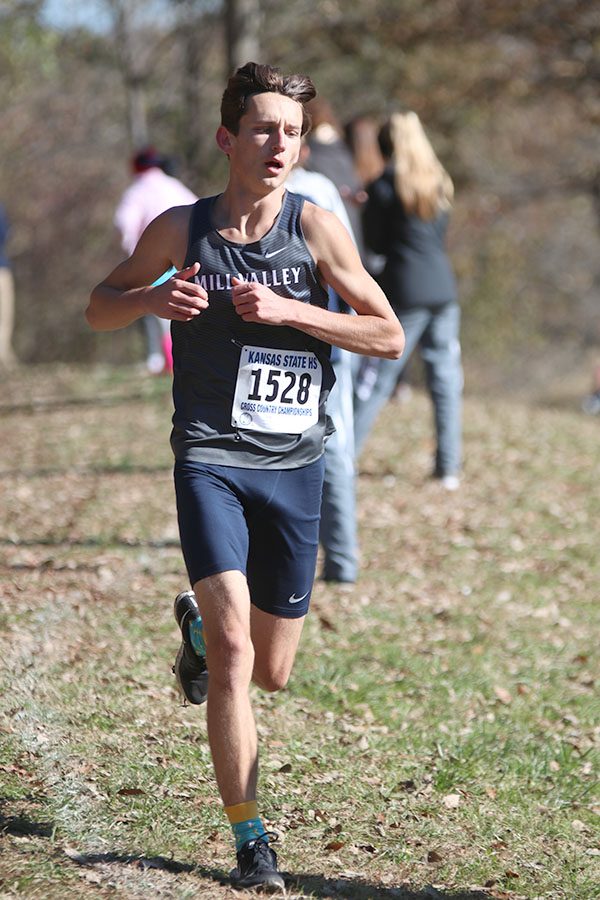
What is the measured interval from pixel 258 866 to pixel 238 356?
1446mm

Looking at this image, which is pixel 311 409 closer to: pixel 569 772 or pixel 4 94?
pixel 569 772

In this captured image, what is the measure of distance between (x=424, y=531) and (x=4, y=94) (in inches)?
657

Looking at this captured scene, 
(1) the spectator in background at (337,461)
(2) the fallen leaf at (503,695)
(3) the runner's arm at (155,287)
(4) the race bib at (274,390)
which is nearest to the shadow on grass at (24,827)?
Answer: (4) the race bib at (274,390)

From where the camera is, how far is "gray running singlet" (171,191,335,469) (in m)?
3.63

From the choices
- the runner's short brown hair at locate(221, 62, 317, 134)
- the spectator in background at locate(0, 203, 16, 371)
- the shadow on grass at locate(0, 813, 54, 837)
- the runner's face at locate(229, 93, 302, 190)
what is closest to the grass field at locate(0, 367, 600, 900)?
the shadow on grass at locate(0, 813, 54, 837)

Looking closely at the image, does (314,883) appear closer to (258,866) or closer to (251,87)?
(258,866)

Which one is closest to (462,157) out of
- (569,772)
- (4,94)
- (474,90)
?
(474,90)

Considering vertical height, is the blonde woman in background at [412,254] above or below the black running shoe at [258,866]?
above

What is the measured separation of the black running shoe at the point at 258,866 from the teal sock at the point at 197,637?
63 centimetres

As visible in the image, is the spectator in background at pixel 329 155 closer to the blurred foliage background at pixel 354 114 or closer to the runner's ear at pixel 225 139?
the runner's ear at pixel 225 139

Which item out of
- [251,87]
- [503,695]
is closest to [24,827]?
[251,87]

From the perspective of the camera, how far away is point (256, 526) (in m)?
3.78

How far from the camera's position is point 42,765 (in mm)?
4320

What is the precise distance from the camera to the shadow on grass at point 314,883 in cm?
369
